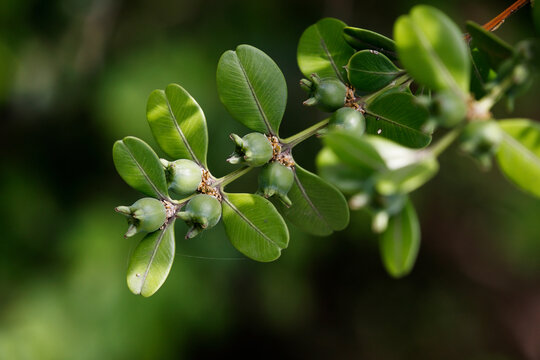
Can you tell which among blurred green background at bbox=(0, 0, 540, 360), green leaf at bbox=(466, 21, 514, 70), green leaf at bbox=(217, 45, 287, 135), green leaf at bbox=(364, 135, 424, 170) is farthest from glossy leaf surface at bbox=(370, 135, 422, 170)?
blurred green background at bbox=(0, 0, 540, 360)

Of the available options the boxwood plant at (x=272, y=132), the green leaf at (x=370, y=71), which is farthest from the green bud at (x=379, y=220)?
the green leaf at (x=370, y=71)

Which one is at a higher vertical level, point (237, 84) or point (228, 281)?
point (237, 84)

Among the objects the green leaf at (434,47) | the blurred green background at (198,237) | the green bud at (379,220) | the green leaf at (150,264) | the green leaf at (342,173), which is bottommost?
the blurred green background at (198,237)

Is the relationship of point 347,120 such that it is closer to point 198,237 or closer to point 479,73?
point 479,73

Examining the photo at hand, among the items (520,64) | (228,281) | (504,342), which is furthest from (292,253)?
(520,64)

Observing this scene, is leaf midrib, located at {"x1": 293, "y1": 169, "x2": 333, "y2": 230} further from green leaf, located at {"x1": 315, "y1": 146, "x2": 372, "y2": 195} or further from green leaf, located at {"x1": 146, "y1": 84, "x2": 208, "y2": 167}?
green leaf, located at {"x1": 315, "y1": 146, "x2": 372, "y2": 195}

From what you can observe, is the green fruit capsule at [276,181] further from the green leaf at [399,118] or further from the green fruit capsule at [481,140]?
the green fruit capsule at [481,140]

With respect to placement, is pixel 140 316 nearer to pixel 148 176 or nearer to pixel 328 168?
pixel 148 176
